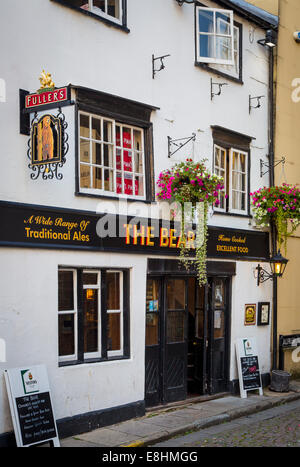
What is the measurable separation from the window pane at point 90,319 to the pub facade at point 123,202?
0.02 m

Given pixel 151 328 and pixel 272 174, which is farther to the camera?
pixel 272 174

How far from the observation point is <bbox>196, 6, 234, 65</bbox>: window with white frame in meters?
11.2

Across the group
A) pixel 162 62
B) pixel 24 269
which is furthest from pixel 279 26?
pixel 24 269

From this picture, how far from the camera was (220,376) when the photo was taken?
11.8 meters

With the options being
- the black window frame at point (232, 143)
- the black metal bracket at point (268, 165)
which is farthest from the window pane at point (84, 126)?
the black metal bracket at point (268, 165)

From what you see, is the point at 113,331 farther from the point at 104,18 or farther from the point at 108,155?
the point at 104,18

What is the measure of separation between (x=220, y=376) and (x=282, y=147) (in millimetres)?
5389

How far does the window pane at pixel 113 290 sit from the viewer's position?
938 cm

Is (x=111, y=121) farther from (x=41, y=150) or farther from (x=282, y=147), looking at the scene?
(x=282, y=147)

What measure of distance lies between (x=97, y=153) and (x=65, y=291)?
2.27 meters

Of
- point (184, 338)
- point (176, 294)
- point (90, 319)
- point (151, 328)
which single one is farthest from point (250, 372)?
point (90, 319)

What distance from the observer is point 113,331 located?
9438 mm

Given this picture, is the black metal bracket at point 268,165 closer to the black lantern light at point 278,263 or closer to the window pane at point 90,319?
the black lantern light at point 278,263

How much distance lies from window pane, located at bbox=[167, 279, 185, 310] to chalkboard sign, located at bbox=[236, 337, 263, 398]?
6.11 ft
